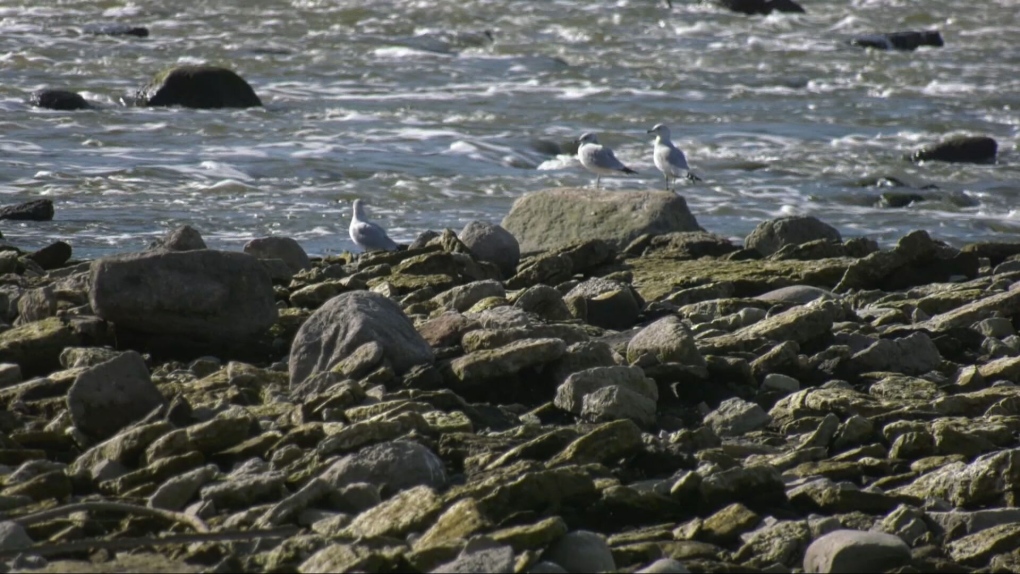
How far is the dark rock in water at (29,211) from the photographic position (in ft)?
31.1

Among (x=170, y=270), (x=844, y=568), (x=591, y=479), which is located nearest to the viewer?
(x=844, y=568)

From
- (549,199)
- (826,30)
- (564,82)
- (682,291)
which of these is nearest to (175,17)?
(564,82)

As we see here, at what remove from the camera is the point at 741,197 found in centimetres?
1188

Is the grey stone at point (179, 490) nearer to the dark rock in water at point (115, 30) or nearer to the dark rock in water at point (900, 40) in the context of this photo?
the dark rock in water at point (115, 30)

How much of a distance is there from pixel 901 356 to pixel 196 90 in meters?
11.9

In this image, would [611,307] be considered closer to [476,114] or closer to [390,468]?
[390,468]

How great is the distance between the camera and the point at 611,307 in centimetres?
566

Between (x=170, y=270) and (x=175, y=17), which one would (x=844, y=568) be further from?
(x=175, y=17)

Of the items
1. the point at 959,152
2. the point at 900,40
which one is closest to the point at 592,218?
the point at 959,152

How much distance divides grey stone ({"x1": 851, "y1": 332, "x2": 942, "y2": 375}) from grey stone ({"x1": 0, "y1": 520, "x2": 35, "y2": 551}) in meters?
2.81

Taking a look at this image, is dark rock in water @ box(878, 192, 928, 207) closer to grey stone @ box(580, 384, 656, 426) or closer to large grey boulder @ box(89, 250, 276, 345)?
large grey boulder @ box(89, 250, 276, 345)

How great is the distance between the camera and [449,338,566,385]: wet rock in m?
4.39

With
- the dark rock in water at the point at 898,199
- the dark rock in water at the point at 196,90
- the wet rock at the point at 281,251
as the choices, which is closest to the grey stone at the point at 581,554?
the wet rock at the point at 281,251

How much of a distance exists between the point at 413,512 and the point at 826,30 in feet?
74.1
